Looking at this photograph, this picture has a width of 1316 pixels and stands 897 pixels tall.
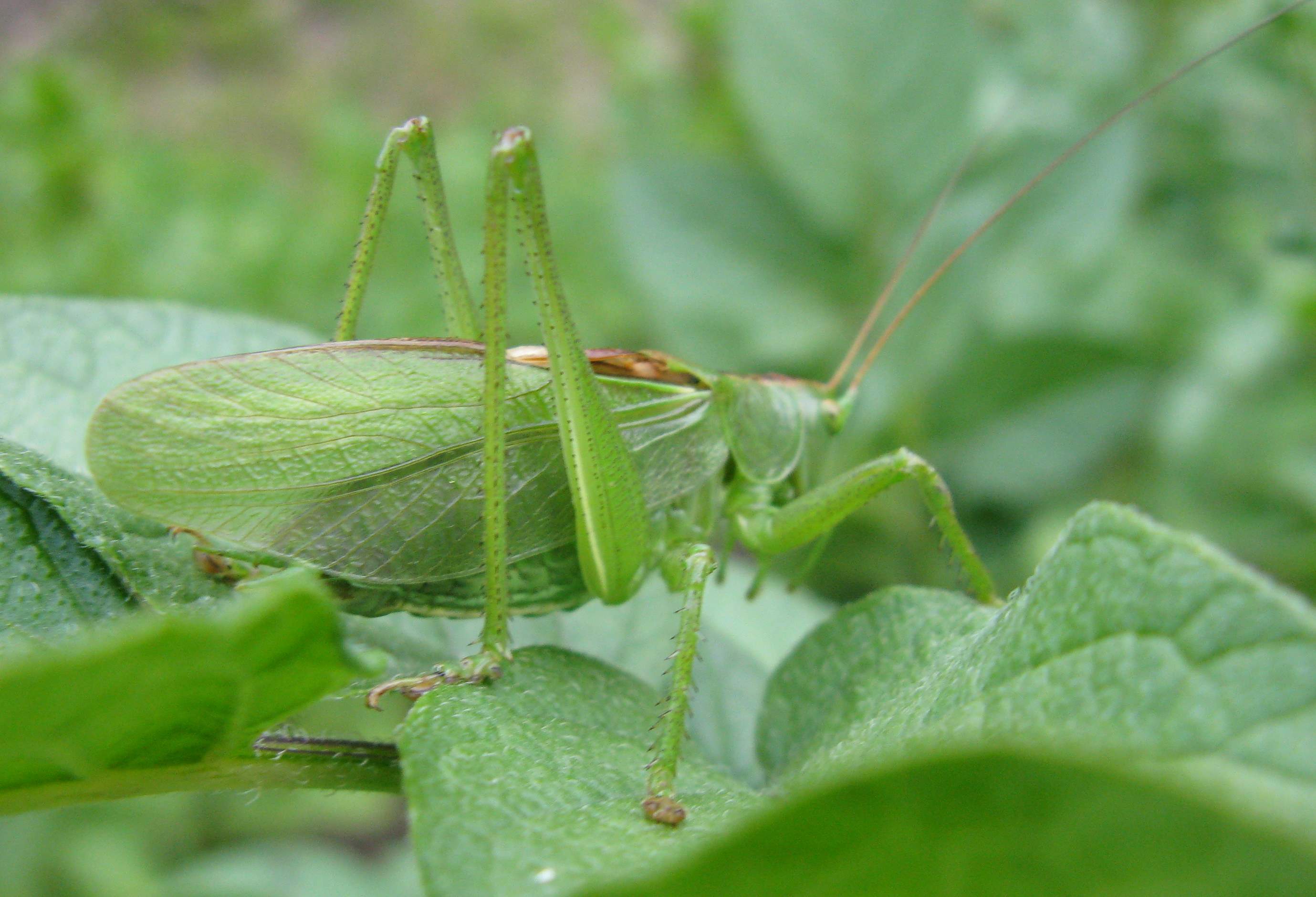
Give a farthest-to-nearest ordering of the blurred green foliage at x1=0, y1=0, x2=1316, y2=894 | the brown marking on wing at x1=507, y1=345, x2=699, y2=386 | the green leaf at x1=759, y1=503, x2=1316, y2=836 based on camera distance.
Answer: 1. the blurred green foliage at x1=0, y1=0, x2=1316, y2=894
2. the brown marking on wing at x1=507, y1=345, x2=699, y2=386
3. the green leaf at x1=759, y1=503, x2=1316, y2=836

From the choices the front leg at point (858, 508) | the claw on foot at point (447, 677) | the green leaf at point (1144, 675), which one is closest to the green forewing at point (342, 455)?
the claw on foot at point (447, 677)

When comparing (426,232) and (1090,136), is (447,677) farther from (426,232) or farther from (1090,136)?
(1090,136)

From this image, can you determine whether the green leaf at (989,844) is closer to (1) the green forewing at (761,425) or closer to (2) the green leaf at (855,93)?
(1) the green forewing at (761,425)

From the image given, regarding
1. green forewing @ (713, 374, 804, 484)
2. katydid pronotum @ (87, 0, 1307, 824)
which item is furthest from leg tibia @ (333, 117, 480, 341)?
green forewing @ (713, 374, 804, 484)

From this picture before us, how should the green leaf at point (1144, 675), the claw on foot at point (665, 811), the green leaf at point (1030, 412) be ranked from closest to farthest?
the green leaf at point (1144, 675)
the claw on foot at point (665, 811)
the green leaf at point (1030, 412)

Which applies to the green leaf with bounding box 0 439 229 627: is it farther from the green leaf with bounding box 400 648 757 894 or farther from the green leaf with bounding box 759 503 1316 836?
the green leaf with bounding box 759 503 1316 836

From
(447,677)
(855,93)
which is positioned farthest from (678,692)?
(855,93)
